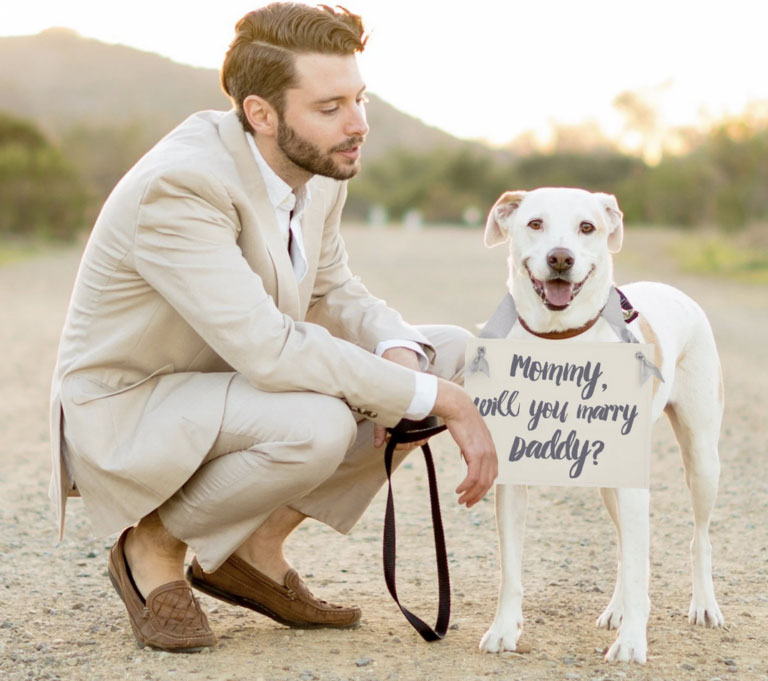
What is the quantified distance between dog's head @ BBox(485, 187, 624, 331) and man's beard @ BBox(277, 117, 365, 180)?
533 mm

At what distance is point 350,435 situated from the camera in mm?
3766

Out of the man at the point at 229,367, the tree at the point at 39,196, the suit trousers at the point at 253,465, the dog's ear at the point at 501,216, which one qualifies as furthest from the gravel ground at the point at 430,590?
the tree at the point at 39,196

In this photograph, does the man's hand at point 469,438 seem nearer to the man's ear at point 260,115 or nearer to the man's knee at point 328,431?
the man's knee at point 328,431

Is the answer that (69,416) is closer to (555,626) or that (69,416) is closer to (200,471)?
(200,471)

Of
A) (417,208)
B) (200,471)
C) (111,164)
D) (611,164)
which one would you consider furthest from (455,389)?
(611,164)

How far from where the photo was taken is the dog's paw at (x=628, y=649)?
366cm

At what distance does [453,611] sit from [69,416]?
1.50 m

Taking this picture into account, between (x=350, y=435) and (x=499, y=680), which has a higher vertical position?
(x=350, y=435)

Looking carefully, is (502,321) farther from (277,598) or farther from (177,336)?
(277,598)

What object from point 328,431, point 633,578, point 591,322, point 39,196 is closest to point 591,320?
point 591,322

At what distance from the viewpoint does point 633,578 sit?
3.77 meters

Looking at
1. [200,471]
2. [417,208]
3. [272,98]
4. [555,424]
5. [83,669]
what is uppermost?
[272,98]

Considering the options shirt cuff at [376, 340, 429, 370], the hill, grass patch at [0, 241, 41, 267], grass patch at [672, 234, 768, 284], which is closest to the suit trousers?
shirt cuff at [376, 340, 429, 370]

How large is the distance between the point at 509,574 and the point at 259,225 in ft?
4.55
